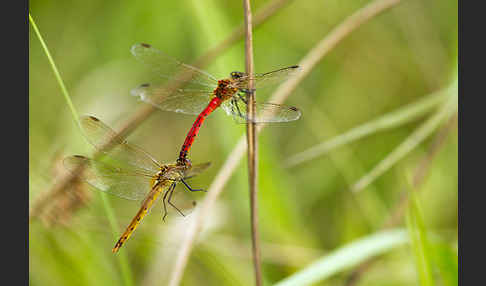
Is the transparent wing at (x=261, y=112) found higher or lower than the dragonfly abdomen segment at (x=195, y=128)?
higher

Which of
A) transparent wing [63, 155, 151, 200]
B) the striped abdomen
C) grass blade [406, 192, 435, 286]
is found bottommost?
the striped abdomen

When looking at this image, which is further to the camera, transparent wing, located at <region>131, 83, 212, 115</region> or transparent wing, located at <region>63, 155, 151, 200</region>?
transparent wing, located at <region>131, 83, 212, 115</region>

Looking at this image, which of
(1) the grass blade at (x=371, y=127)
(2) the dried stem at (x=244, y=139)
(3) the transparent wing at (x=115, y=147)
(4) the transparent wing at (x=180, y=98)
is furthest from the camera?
(1) the grass blade at (x=371, y=127)

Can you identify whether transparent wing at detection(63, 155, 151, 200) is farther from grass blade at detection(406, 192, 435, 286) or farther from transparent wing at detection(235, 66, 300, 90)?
grass blade at detection(406, 192, 435, 286)

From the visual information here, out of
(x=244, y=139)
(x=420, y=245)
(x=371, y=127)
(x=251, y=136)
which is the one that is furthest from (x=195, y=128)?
(x=371, y=127)

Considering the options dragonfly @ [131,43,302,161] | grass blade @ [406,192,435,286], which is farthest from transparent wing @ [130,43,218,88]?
grass blade @ [406,192,435,286]

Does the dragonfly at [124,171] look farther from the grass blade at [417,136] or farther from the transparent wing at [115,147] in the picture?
the grass blade at [417,136]

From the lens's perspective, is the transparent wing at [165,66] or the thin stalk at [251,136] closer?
the thin stalk at [251,136]

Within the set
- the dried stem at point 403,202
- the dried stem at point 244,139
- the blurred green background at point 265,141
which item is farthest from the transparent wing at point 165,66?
the dried stem at point 403,202
